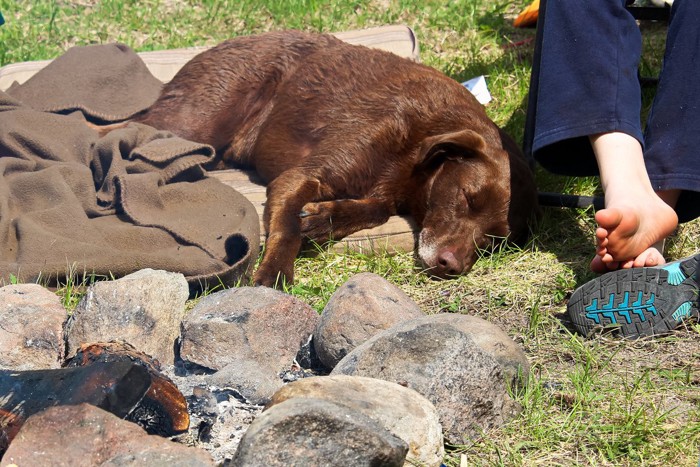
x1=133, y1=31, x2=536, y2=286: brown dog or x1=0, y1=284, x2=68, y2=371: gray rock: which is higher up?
x1=0, y1=284, x2=68, y2=371: gray rock

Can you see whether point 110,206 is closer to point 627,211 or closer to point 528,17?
point 627,211

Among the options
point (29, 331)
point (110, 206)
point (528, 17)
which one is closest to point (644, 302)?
point (29, 331)

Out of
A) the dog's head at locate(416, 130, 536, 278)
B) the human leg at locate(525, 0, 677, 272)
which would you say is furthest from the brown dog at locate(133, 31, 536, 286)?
the human leg at locate(525, 0, 677, 272)

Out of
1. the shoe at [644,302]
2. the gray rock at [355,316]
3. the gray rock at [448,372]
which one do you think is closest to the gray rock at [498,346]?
the gray rock at [448,372]

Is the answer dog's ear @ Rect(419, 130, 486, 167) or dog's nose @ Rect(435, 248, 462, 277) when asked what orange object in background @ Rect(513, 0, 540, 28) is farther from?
dog's nose @ Rect(435, 248, 462, 277)

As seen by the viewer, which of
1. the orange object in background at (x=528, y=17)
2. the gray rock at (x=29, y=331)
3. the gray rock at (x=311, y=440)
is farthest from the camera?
the orange object in background at (x=528, y=17)

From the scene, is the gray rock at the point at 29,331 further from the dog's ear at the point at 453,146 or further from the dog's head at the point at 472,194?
the dog's ear at the point at 453,146

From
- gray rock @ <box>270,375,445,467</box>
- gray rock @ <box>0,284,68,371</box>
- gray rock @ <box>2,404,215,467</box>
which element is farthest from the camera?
gray rock @ <box>0,284,68,371</box>

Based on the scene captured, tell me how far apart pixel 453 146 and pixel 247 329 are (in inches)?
69.3

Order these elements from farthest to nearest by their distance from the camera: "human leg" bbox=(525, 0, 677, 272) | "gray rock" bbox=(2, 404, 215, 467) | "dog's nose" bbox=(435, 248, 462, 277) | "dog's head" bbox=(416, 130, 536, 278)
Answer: "dog's head" bbox=(416, 130, 536, 278)
"dog's nose" bbox=(435, 248, 462, 277)
"human leg" bbox=(525, 0, 677, 272)
"gray rock" bbox=(2, 404, 215, 467)

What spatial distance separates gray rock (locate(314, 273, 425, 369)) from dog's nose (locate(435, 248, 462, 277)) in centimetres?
85

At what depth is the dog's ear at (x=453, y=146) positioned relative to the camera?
165 inches

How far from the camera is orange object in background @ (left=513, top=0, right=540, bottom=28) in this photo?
655cm

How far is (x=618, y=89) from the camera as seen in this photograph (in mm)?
3363
